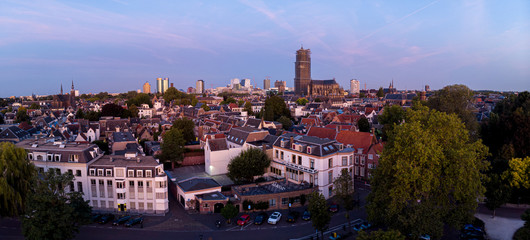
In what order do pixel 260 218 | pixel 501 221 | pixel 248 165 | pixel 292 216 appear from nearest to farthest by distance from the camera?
1. pixel 260 218
2. pixel 501 221
3. pixel 292 216
4. pixel 248 165

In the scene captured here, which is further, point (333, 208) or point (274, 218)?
point (333, 208)

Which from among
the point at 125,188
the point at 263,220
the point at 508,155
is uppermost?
the point at 508,155

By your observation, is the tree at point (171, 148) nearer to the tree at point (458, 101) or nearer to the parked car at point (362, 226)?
the parked car at point (362, 226)

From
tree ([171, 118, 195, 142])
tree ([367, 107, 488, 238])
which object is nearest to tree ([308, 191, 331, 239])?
tree ([367, 107, 488, 238])

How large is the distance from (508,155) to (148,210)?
36828 mm

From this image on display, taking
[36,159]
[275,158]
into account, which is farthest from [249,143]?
[36,159]

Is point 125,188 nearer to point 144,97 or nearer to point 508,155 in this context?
point 508,155

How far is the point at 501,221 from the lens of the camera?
2822cm

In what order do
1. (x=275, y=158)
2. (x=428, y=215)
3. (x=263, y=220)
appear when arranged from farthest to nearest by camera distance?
1. (x=275, y=158)
2. (x=263, y=220)
3. (x=428, y=215)

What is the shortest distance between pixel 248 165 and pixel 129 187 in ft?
39.7

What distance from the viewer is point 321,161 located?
3319cm

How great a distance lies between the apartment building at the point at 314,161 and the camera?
33.8 m

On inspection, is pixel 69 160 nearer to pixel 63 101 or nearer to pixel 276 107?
pixel 276 107

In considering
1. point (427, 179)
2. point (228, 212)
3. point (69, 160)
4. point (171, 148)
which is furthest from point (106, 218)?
point (427, 179)
